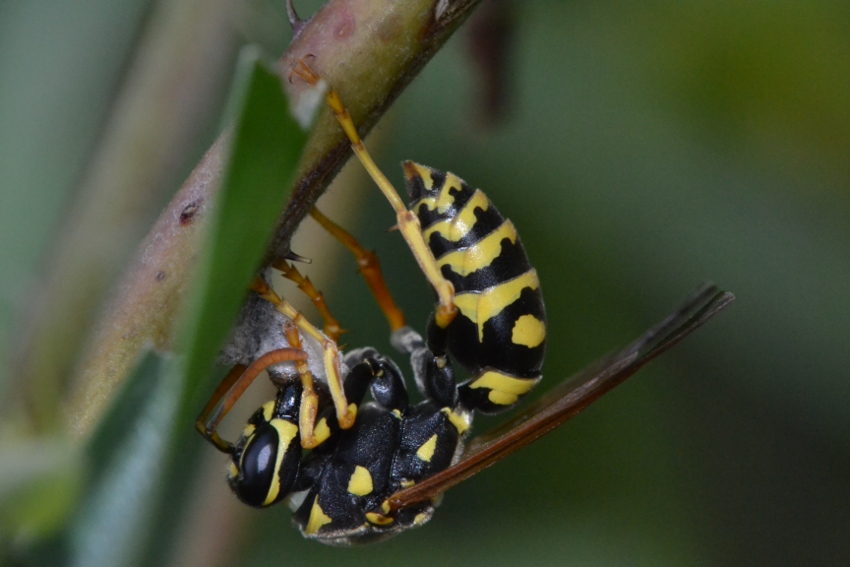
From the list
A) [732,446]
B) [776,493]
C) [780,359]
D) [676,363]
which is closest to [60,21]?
[780,359]

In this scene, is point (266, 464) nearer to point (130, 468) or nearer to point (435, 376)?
point (435, 376)

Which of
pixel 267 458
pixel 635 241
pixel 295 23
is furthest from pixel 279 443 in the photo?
pixel 635 241

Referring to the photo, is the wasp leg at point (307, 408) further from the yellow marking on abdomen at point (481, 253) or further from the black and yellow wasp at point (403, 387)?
the yellow marking on abdomen at point (481, 253)

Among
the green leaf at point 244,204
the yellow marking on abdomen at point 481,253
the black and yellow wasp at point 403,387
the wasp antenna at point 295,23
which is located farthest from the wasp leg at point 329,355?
the green leaf at point 244,204

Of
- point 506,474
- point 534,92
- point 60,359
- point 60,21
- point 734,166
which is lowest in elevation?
point 506,474

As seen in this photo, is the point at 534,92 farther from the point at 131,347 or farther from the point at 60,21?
the point at 131,347

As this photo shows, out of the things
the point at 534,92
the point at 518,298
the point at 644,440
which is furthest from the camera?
the point at 644,440
